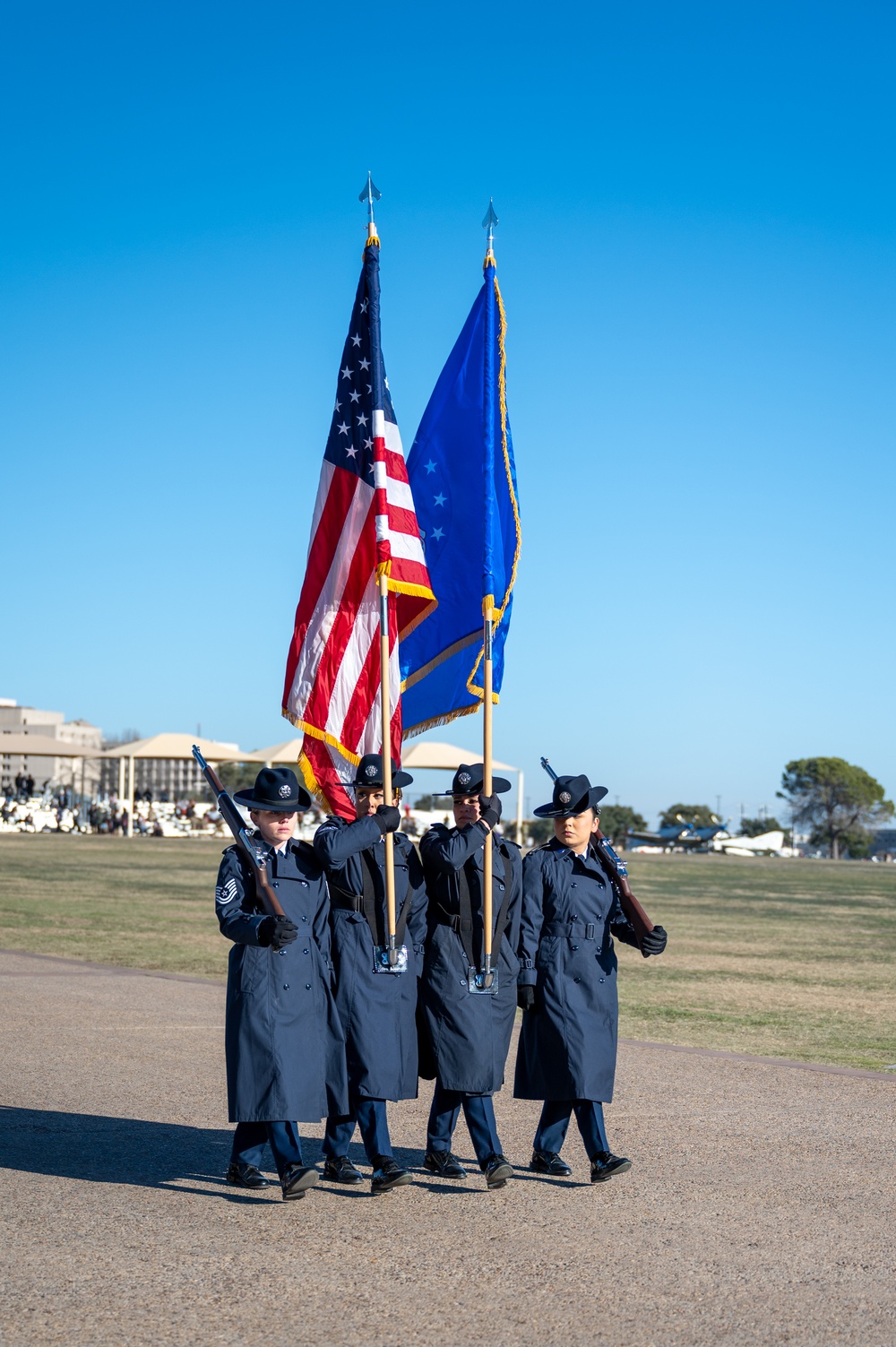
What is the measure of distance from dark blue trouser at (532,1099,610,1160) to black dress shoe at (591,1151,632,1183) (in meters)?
0.04

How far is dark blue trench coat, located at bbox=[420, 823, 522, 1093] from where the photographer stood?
646 cm

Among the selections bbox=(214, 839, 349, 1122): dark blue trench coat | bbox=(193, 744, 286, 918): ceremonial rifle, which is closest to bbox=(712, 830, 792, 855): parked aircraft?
bbox=(214, 839, 349, 1122): dark blue trench coat

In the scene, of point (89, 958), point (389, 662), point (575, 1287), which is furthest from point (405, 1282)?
point (89, 958)

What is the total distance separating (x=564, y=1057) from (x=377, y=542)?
284cm

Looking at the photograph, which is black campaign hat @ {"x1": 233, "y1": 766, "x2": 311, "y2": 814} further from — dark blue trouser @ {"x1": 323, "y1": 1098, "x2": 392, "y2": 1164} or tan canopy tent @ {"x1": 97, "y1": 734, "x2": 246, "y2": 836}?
tan canopy tent @ {"x1": 97, "y1": 734, "x2": 246, "y2": 836}

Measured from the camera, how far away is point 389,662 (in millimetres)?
8086

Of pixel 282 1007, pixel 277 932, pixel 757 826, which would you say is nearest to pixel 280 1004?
pixel 282 1007

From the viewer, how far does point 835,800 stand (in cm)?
12912

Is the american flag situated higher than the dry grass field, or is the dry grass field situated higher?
the american flag

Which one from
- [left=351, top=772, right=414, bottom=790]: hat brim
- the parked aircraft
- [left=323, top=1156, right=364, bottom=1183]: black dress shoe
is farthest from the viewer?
the parked aircraft

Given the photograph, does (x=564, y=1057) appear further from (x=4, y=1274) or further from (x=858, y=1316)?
(x=4, y=1274)

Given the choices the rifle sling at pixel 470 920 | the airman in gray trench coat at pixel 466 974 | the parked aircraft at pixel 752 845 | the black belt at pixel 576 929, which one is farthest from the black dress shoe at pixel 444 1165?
the parked aircraft at pixel 752 845

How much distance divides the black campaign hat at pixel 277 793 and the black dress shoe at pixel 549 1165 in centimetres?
191

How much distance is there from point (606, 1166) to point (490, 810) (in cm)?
162
